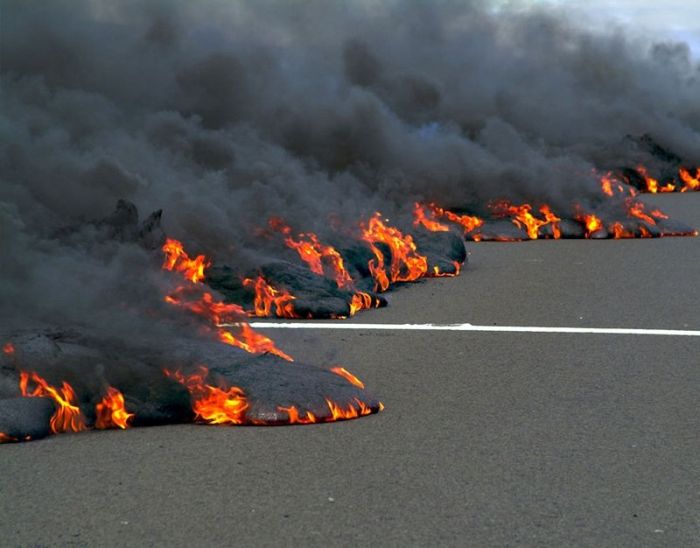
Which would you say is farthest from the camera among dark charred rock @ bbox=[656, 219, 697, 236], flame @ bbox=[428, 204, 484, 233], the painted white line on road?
flame @ bbox=[428, 204, 484, 233]

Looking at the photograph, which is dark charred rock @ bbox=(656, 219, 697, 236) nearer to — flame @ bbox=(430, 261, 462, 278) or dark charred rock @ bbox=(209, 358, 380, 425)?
flame @ bbox=(430, 261, 462, 278)

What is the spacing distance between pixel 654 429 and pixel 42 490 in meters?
3.05

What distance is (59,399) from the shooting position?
6371 millimetres

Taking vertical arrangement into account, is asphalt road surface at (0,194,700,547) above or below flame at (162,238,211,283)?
below

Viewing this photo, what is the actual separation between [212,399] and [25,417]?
3.20 ft

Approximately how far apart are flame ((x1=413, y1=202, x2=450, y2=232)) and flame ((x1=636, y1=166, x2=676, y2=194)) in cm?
1412

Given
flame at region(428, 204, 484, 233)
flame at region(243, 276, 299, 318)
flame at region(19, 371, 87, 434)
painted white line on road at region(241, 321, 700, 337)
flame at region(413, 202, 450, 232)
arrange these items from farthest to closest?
flame at region(428, 204, 484, 233)
flame at region(413, 202, 450, 232)
flame at region(243, 276, 299, 318)
painted white line on road at region(241, 321, 700, 337)
flame at region(19, 371, 87, 434)

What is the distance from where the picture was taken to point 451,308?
10977 millimetres

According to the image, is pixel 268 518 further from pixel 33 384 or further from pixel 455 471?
pixel 33 384

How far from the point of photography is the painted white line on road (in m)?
9.47

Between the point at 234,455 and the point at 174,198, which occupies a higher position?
the point at 174,198

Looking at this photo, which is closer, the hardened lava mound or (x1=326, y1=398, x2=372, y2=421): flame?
the hardened lava mound

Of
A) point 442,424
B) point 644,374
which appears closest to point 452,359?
point 644,374

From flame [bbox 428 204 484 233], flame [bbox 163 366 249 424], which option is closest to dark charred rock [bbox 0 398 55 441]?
flame [bbox 163 366 249 424]
